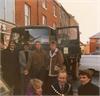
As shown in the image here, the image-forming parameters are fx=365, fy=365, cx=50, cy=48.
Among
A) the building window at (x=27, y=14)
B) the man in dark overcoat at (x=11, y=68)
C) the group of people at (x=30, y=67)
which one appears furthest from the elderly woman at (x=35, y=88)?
the building window at (x=27, y=14)

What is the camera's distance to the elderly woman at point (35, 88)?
1751 mm

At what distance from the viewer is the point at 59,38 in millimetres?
1981

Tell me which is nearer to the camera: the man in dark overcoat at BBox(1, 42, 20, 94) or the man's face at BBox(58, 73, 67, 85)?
the man's face at BBox(58, 73, 67, 85)

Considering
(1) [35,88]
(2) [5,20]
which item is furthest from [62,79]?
(2) [5,20]

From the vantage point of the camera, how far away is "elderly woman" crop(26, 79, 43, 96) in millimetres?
1751

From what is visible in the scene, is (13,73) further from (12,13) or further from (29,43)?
(12,13)

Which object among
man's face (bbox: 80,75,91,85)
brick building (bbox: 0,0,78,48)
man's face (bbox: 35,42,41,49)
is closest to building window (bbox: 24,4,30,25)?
brick building (bbox: 0,0,78,48)

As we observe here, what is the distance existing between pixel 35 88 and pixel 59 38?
36cm

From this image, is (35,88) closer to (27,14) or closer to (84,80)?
(84,80)

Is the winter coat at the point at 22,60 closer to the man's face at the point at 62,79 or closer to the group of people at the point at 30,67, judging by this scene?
the group of people at the point at 30,67

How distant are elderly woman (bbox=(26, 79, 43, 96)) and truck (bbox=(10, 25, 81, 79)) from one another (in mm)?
191

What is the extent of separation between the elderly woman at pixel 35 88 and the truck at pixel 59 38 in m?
0.19

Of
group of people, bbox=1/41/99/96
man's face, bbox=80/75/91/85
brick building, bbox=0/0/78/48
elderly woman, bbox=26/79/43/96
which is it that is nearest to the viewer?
man's face, bbox=80/75/91/85

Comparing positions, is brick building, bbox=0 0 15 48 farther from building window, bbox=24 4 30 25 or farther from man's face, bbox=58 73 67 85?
man's face, bbox=58 73 67 85
